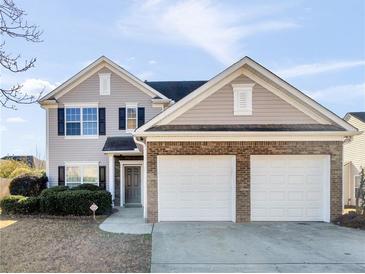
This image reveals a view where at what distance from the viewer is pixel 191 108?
12.1 meters

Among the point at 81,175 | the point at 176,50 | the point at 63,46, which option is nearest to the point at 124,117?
the point at 81,175

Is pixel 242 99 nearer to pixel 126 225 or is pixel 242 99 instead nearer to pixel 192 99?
pixel 192 99

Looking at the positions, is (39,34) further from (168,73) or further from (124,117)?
(168,73)

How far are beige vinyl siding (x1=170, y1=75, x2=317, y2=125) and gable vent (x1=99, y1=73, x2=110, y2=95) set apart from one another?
315 inches

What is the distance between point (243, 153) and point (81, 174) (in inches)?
410

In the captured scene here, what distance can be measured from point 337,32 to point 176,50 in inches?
257

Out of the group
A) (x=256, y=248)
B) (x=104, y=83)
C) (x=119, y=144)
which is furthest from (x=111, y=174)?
(x=256, y=248)

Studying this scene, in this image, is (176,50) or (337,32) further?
(176,50)

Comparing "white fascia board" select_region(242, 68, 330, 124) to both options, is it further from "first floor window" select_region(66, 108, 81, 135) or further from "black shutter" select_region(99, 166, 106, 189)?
"first floor window" select_region(66, 108, 81, 135)

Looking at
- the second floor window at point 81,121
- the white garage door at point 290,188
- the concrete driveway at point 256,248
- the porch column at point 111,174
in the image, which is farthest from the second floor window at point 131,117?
the white garage door at point 290,188

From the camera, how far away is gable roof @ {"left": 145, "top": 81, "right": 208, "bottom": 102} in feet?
69.3

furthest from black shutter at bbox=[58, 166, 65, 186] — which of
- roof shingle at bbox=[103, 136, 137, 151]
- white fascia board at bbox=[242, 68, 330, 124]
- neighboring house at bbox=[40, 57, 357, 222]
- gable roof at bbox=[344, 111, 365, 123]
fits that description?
gable roof at bbox=[344, 111, 365, 123]

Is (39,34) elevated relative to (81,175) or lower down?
elevated

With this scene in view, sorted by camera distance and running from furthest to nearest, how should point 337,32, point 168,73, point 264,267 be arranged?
point 168,73, point 337,32, point 264,267
